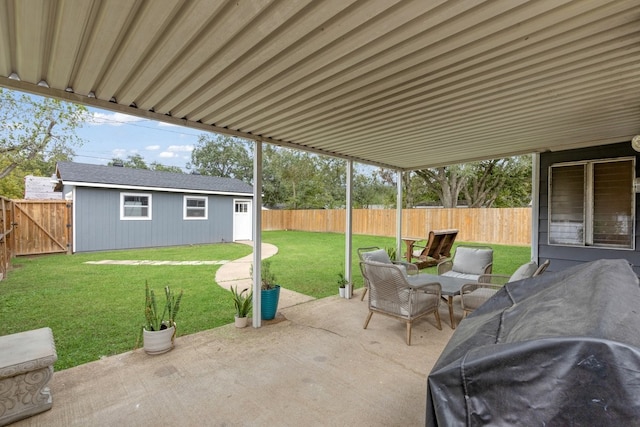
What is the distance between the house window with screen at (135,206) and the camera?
1058 cm

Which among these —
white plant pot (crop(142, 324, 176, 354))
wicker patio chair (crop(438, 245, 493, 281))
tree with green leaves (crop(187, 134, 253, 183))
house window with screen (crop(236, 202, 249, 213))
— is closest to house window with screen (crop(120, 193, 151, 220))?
house window with screen (crop(236, 202, 249, 213))

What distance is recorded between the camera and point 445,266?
206 inches

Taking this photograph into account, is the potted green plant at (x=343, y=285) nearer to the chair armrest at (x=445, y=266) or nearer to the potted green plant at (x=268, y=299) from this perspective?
the potted green plant at (x=268, y=299)

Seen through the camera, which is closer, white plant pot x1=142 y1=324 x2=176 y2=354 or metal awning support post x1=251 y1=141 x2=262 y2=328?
white plant pot x1=142 y1=324 x2=176 y2=354

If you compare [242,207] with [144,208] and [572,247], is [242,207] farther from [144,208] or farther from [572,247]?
[572,247]

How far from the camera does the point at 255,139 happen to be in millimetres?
3744

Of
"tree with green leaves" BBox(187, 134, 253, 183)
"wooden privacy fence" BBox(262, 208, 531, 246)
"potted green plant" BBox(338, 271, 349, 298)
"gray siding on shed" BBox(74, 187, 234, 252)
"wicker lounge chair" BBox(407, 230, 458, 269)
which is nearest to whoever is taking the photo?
"potted green plant" BBox(338, 271, 349, 298)

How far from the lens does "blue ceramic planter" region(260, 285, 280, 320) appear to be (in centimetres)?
392

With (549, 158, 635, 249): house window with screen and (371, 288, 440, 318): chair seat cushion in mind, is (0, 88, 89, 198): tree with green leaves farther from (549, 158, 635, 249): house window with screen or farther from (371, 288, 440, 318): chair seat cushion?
(549, 158, 635, 249): house window with screen

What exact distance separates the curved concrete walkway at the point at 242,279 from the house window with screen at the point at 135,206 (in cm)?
483

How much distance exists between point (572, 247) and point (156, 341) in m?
5.62

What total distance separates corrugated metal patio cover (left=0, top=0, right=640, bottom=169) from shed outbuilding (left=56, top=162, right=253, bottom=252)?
9266 millimetres

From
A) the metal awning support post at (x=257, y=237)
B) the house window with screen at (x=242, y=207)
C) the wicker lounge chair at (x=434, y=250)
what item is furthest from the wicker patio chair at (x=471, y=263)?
the house window with screen at (x=242, y=207)

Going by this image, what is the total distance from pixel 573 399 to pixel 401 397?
1.89m
